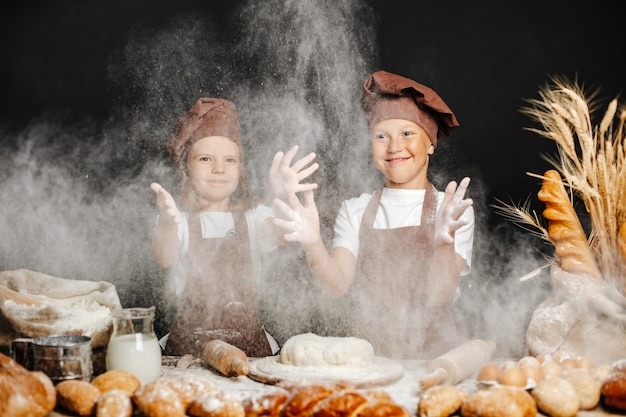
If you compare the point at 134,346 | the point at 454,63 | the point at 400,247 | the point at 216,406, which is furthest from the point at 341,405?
the point at 454,63

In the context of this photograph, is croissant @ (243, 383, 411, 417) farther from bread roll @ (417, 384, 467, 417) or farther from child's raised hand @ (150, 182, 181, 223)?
child's raised hand @ (150, 182, 181, 223)

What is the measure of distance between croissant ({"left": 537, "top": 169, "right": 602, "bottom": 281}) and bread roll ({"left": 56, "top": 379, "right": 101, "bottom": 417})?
6.34 ft

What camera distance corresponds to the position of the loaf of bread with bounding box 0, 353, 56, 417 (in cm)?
212

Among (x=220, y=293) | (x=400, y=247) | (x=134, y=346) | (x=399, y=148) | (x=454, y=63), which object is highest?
(x=454, y=63)

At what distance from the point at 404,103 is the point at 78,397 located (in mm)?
2104

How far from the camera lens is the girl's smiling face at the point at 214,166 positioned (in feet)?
11.6

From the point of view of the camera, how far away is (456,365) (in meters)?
2.53

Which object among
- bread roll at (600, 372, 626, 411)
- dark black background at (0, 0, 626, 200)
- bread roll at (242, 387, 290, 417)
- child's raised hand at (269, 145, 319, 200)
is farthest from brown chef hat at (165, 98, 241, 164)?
bread roll at (600, 372, 626, 411)

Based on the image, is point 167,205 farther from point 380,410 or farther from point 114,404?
point 380,410

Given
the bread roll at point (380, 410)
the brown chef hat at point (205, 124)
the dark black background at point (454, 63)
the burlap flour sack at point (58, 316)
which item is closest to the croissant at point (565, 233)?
the dark black background at point (454, 63)

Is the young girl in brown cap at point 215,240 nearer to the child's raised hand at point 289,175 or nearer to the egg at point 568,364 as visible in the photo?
the child's raised hand at point 289,175

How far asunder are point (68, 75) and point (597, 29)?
3.11 m

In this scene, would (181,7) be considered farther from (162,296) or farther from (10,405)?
(10,405)

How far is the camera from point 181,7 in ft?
13.0
